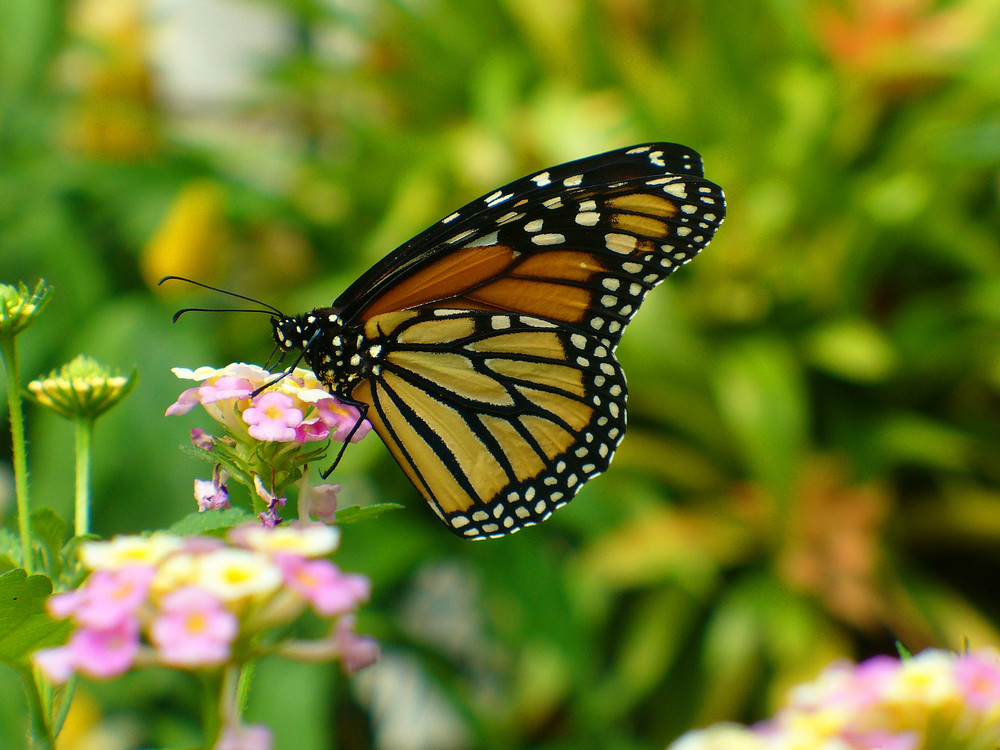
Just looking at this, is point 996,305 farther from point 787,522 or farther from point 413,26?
point 413,26

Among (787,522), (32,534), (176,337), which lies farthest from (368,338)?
(787,522)

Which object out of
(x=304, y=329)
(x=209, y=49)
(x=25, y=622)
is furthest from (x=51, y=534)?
(x=209, y=49)

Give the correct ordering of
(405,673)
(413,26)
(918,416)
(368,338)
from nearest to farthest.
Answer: (368,338) < (918,416) < (405,673) < (413,26)

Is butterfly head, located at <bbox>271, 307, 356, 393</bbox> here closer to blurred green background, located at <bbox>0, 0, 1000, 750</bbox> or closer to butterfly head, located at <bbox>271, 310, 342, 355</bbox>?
butterfly head, located at <bbox>271, 310, 342, 355</bbox>

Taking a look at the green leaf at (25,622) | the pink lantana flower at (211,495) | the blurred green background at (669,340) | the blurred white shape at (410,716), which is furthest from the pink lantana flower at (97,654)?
the blurred white shape at (410,716)

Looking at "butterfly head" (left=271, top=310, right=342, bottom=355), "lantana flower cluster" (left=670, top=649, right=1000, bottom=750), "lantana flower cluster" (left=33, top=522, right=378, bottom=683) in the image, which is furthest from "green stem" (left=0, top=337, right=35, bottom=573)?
"lantana flower cluster" (left=670, top=649, right=1000, bottom=750)

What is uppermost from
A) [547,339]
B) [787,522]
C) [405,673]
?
[547,339]
